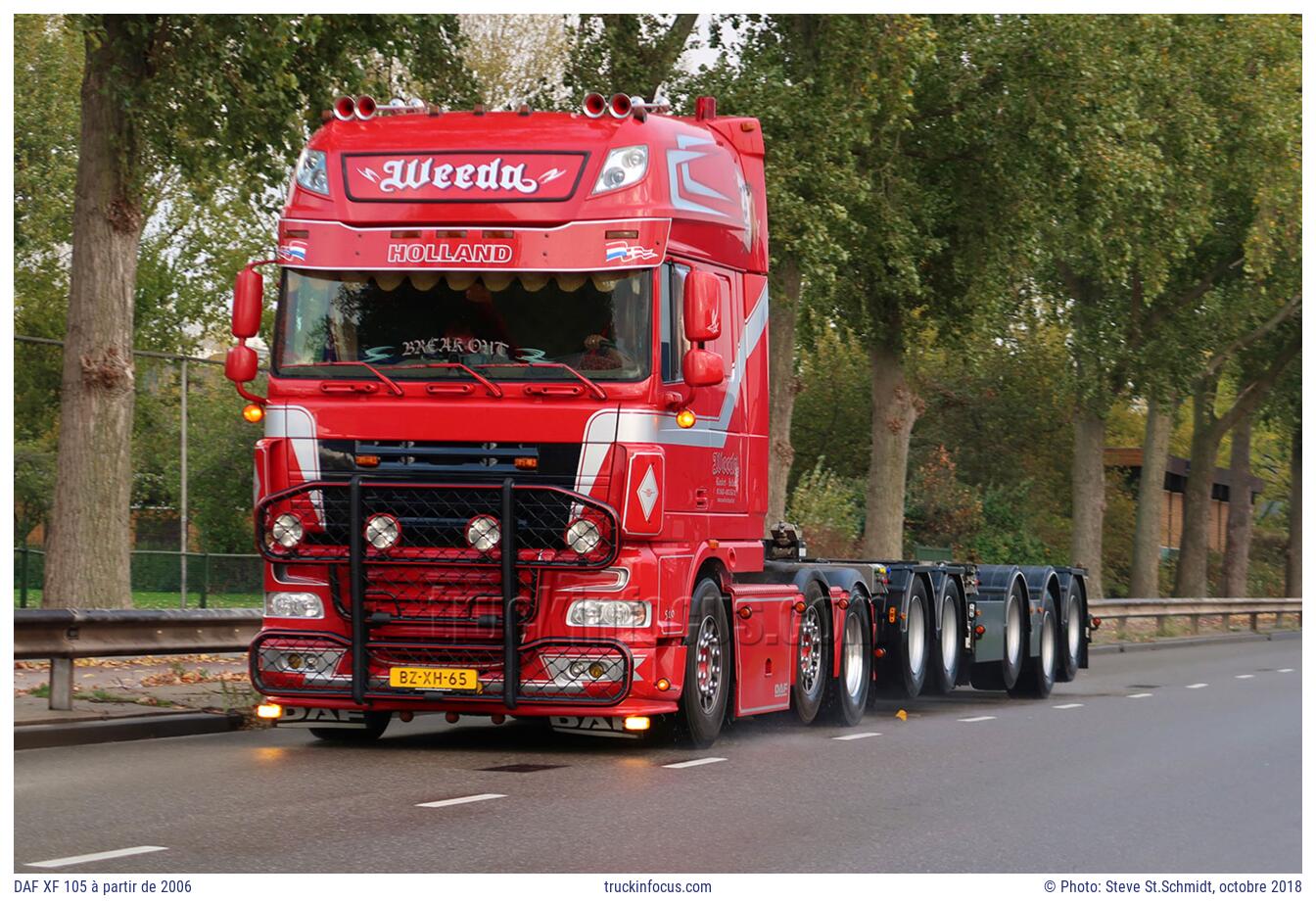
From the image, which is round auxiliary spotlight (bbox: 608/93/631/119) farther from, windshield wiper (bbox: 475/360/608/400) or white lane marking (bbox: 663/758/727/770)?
white lane marking (bbox: 663/758/727/770)

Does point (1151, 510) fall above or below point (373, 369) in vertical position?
below

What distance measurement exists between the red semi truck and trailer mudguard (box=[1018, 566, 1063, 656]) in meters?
8.51

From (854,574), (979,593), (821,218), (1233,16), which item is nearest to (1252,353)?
(1233,16)

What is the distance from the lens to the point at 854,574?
16.7 metres

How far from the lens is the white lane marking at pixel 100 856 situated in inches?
316

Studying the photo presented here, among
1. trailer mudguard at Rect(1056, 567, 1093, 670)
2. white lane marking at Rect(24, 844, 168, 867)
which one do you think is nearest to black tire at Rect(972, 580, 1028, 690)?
trailer mudguard at Rect(1056, 567, 1093, 670)

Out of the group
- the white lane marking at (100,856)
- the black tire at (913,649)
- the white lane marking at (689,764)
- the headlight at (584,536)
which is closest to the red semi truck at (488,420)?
the headlight at (584,536)

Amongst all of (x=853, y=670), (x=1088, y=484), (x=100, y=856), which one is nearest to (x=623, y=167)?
(x=853, y=670)

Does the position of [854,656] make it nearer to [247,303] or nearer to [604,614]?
[604,614]

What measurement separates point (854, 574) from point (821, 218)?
1076cm

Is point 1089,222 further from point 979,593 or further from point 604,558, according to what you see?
point 604,558

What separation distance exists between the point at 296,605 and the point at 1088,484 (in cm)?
2866

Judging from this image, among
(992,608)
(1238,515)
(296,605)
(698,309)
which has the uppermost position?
(698,309)

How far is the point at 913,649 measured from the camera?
17.9 m
